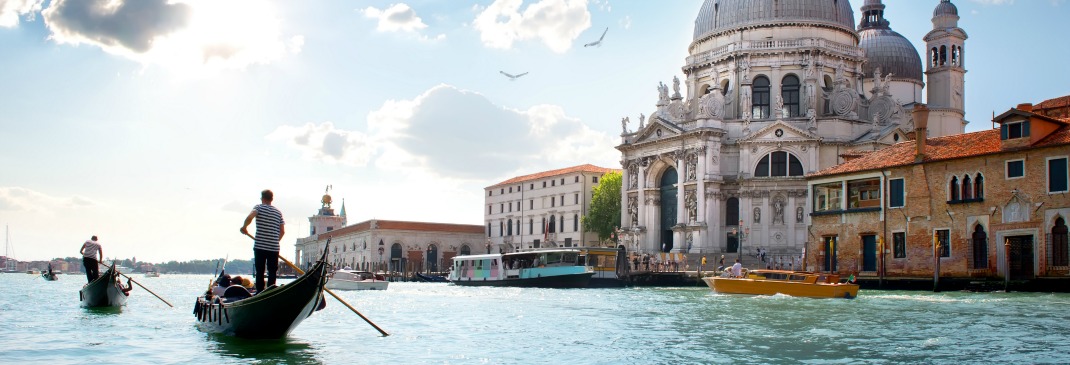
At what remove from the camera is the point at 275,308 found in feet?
41.1

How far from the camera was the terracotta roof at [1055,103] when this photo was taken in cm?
3431

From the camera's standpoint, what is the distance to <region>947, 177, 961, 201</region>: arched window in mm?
29453

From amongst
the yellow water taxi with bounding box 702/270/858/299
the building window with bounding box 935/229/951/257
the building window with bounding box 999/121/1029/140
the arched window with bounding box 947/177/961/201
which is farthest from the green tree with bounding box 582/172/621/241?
the building window with bounding box 999/121/1029/140

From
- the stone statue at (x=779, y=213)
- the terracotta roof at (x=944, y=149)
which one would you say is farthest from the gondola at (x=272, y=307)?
the stone statue at (x=779, y=213)

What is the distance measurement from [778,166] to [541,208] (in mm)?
22891

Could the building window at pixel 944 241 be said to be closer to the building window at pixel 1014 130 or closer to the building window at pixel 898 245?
the building window at pixel 898 245

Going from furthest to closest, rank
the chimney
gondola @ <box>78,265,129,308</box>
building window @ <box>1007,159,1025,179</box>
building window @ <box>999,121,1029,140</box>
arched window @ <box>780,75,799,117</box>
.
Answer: arched window @ <box>780,75,799,117</box> < the chimney < building window @ <box>1007,159,1025,179</box> < building window @ <box>999,121,1029,140</box> < gondola @ <box>78,265,129,308</box>

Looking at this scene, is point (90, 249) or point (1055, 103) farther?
point (1055, 103)

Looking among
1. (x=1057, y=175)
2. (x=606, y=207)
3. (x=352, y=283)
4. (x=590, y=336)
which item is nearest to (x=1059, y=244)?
(x=1057, y=175)

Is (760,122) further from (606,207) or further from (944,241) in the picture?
(944,241)

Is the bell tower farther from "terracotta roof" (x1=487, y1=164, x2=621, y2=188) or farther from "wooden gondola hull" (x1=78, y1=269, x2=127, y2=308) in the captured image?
"wooden gondola hull" (x1=78, y1=269, x2=127, y2=308)

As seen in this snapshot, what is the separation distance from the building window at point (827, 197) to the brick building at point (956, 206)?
1.3 inches

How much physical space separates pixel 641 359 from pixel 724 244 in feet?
120

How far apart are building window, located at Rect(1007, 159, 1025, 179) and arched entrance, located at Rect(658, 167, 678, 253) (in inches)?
882
